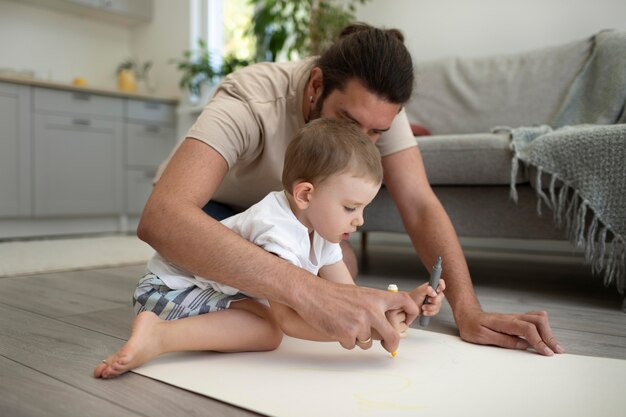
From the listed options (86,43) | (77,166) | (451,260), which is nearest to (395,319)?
(451,260)

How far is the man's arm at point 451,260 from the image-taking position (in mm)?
1021

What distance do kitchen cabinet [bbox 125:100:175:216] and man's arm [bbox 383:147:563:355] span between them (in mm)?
2897

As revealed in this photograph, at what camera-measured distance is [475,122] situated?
248 cm

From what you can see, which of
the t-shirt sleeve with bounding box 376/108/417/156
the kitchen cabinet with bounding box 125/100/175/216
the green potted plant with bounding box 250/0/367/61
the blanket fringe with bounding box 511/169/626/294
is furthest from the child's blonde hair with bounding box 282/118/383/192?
the kitchen cabinet with bounding box 125/100/175/216

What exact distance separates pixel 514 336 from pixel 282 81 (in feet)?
2.53

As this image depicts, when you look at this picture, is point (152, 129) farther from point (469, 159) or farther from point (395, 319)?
point (395, 319)

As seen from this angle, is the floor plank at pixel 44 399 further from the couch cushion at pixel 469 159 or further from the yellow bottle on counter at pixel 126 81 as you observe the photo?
the yellow bottle on counter at pixel 126 81

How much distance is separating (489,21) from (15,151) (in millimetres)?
2831

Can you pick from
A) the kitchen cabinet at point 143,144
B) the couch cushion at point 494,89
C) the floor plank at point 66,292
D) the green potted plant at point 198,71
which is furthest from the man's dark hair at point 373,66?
the kitchen cabinet at point 143,144

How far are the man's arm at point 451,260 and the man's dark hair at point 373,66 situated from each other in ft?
0.97

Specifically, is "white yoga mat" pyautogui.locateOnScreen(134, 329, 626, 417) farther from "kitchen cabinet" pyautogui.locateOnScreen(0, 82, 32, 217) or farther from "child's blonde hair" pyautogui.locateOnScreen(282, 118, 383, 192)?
"kitchen cabinet" pyautogui.locateOnScreen(0, 82, 32, 217)

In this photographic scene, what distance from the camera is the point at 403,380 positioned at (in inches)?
33.6

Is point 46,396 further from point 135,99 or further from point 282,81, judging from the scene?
point 135,99

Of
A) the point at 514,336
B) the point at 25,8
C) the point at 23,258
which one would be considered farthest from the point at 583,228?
the point at 25,8
